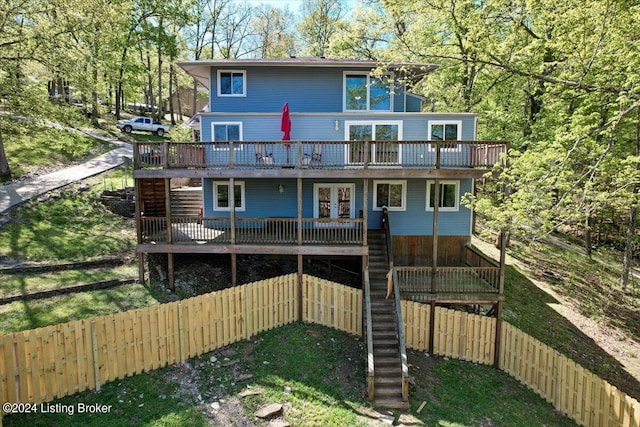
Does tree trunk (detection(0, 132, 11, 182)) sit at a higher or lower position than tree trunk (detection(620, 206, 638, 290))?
higher

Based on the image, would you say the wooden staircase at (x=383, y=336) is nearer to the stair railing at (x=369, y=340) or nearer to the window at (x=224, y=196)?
the stair railing at (x=369, y=340)

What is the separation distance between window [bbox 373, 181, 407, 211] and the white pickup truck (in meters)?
28.4

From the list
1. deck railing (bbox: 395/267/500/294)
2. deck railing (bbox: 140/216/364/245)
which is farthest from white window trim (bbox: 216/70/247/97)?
deck railing (bbox: 395/267/500/294)

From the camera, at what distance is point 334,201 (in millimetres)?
17344

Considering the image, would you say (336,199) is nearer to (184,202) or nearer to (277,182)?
(277,182)

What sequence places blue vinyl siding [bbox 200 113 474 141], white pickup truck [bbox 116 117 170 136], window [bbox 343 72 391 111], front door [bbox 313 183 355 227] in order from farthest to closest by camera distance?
white pickup truck [bbox 116 117 170 136]
window [bbox 343 72 391 111]
front door [bbox 313 183 355 227]
blue vinyl siding [bbox 200 113 474 141]

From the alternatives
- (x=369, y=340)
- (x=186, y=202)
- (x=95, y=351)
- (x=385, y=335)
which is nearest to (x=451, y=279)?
(x=385, y=335)

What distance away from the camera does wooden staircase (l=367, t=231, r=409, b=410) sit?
425 inches

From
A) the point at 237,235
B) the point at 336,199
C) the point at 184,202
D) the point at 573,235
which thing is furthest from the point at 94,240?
the point at 573,235

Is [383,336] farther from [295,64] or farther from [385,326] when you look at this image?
[295,64]

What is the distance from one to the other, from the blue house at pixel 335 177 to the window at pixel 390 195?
6 cm

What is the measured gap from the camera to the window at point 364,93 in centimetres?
1795

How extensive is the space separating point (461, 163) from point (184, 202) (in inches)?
503

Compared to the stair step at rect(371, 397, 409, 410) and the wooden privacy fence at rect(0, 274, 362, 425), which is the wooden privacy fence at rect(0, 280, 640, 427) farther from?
the stair step at rect(371, 397, 409, 410)
